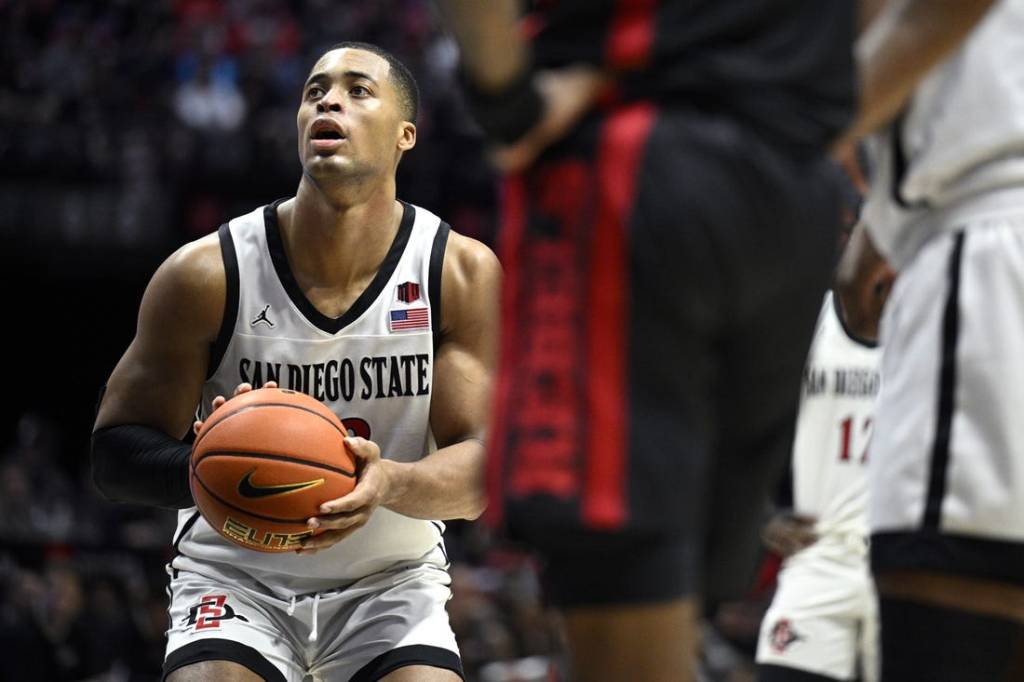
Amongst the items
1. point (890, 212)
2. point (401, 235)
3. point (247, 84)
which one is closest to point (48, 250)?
point (247, 84)

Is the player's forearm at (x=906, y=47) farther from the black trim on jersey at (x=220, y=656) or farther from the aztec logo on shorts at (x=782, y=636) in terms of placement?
the aztec logo on shorts at (x=782, y=636)

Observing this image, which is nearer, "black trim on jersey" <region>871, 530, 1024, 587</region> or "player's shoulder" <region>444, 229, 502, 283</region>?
"black trim on jersey" <region>871, 530, 1024, 587</region>

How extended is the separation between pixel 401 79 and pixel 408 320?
839 millimetres

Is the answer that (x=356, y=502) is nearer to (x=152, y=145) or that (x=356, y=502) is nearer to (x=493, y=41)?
(x=493, y=41)

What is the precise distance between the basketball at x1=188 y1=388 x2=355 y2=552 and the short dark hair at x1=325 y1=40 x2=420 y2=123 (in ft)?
4.37

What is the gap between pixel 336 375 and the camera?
412 centimetres

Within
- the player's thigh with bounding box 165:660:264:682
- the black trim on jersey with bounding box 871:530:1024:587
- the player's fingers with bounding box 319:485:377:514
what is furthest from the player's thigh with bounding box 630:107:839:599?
the player's thigh with bounding box 165:660:264:682

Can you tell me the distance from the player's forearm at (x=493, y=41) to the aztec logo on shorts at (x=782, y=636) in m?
3.48

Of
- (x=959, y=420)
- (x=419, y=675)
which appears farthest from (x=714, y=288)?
(x=419, y=675)

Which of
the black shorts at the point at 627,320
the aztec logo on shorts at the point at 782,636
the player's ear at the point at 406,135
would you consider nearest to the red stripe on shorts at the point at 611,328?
the black shorts at the point at 627,320

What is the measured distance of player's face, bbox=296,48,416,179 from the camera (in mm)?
4172

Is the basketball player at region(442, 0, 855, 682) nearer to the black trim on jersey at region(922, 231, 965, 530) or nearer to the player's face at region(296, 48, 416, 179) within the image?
the black trim on jersey at region(922, 231, 965, 530)

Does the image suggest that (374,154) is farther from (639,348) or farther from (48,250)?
(48,250)

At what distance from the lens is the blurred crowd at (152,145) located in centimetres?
1458
